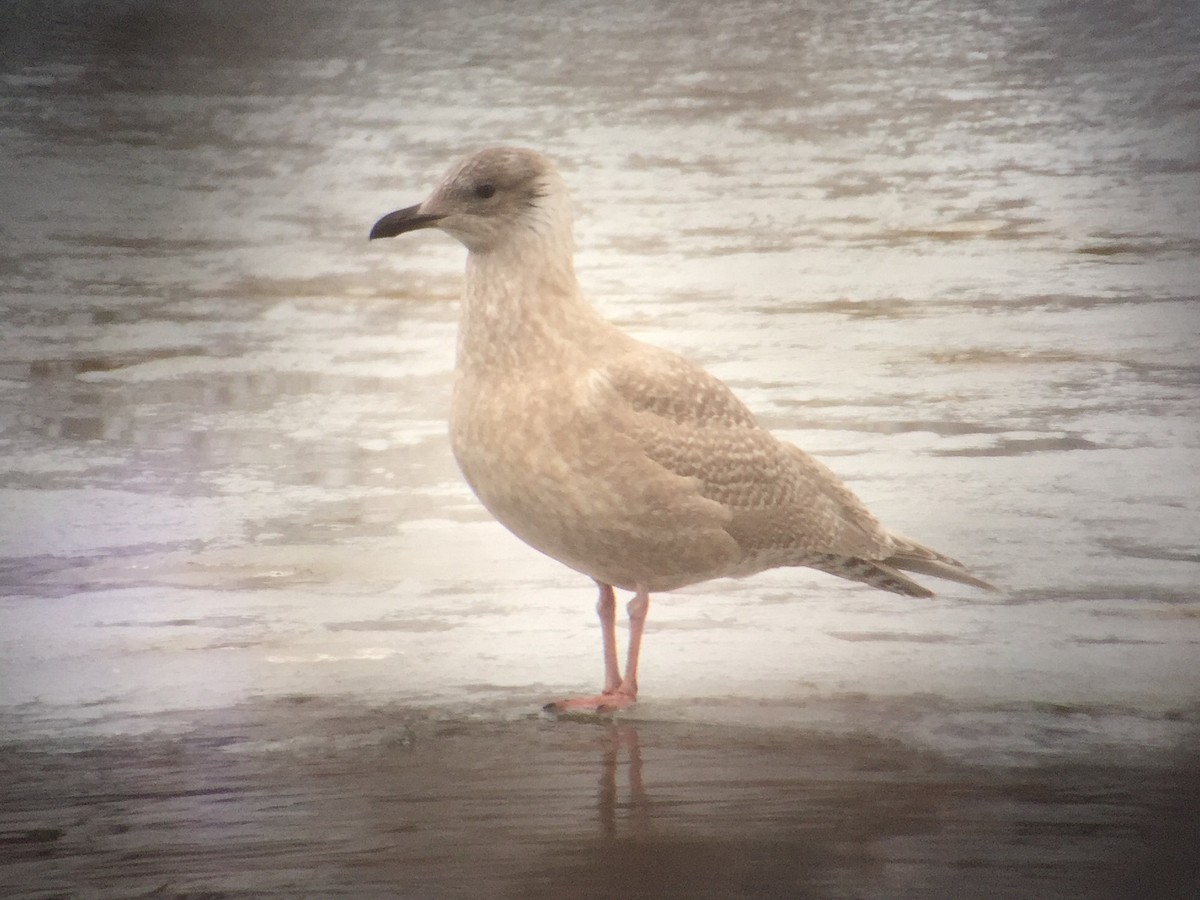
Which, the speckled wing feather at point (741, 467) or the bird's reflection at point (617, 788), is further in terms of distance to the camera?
the speckled wing feather at point (741, 467)

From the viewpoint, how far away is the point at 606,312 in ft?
10.1

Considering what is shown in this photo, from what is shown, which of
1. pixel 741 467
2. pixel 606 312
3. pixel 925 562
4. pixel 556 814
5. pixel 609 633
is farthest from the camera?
pixel 606 312

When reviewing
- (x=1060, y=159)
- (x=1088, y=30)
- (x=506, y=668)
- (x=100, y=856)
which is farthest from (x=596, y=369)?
(x=1088, y=30)

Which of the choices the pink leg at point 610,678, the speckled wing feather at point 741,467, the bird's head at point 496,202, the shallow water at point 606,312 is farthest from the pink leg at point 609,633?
the bird's head at point 496,202

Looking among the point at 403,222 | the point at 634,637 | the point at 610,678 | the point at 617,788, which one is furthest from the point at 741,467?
the point at 403,222

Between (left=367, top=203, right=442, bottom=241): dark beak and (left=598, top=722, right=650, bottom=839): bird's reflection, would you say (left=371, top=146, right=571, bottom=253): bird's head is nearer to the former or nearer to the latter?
(left=367, top=203, right=442, bottom=241): dark beak

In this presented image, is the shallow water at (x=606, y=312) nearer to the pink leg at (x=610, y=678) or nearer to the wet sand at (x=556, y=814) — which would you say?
the pink leg at (x=610, y=678)

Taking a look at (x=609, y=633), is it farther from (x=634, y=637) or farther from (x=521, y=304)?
(x=521, y=304)

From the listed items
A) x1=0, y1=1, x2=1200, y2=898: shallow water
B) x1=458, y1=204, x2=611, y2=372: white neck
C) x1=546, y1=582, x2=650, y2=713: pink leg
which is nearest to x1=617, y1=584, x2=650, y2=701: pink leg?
x1=546, y1=582, x2=650, y2=713: pink leg

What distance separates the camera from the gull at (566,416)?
7.57 ft

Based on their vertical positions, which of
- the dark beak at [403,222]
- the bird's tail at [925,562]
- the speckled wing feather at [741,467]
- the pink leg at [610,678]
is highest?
the dark beak at [403,222]

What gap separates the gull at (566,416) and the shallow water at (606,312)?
17.9 inches

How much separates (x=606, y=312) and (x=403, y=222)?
790mm

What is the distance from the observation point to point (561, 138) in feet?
10.3
